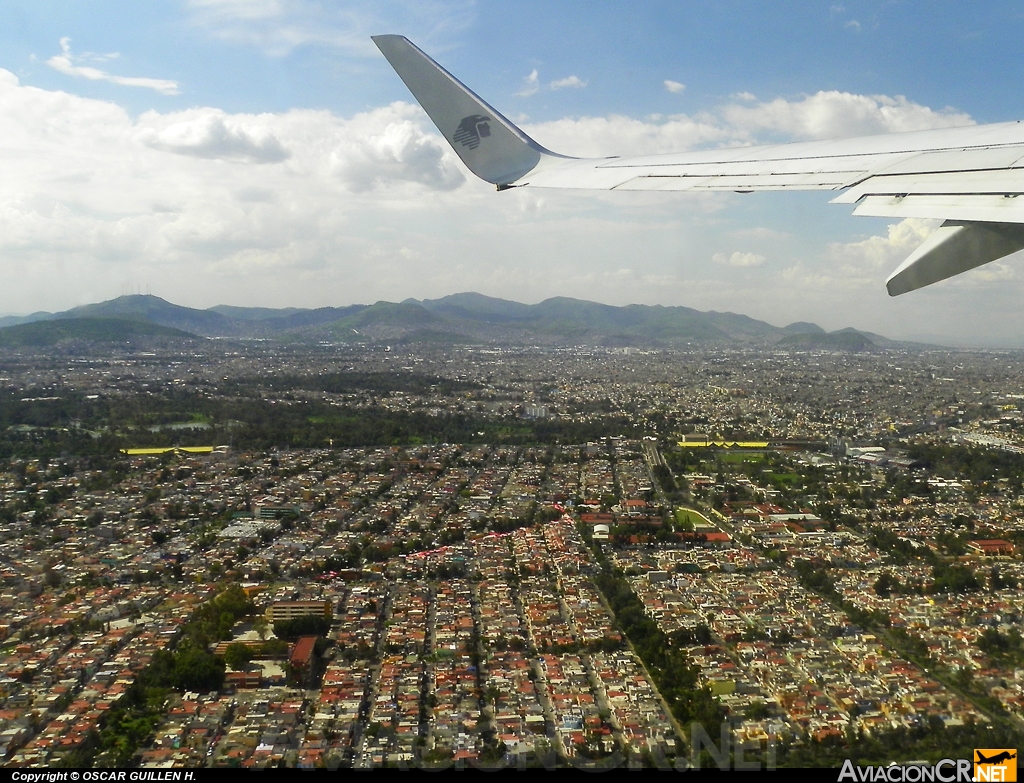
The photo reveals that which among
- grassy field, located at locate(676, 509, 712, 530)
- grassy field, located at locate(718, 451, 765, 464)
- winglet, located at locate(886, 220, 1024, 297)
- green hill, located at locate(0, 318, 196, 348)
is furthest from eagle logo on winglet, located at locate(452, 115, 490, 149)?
green hill, located at locate(0, 318, 196, 348)

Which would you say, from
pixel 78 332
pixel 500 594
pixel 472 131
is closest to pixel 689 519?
pixel 500 594

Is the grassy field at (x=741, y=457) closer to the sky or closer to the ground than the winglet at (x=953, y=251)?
closer to the ground

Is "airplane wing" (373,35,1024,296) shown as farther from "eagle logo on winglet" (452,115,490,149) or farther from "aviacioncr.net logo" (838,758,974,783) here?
"aviacioncr.net logo" (838,758,974,783)

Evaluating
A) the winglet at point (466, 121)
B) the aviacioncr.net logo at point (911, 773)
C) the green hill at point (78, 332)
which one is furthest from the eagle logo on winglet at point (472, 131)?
the green hill at point (78, 332)

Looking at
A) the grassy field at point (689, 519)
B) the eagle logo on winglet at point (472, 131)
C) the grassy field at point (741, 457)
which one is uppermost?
the eagle logo on winglet at point (472, 131)

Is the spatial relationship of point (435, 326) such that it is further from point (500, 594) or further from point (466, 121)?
point (466, 121)

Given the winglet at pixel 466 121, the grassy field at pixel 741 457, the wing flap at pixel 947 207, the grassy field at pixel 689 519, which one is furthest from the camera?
the grassy field at pixel 741 457

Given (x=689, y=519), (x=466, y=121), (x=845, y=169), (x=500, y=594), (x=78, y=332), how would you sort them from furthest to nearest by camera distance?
(x=78, y=332)
(x=689, y=519)
(x=500, y=594)
(x=466, y=121)
(x=845, y=169)

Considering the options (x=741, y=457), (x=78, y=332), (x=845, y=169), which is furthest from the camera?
(x=78, y=332)

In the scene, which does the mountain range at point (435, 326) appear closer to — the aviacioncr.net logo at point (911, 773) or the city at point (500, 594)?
the city at point (500, 594)
